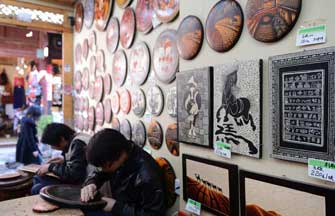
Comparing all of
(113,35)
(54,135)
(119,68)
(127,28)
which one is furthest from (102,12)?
(54,135)

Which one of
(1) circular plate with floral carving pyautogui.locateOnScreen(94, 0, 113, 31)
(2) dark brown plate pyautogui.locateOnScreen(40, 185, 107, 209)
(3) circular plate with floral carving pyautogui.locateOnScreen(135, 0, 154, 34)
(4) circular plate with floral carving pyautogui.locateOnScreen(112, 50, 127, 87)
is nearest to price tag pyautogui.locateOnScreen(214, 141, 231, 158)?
(2) dark brown plate pyautogui.locateOnScreen(40, 185, 107, 209)

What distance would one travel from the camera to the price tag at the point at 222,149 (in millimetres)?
Result: 1288

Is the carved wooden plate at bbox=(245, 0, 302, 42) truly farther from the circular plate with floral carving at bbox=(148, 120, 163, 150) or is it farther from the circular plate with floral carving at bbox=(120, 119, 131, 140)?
the circular plate with floral carving at bbox=(120, 119, 131, 140)

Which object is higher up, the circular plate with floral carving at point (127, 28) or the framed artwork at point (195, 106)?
the circular plate with floral carving at point (127, 28)

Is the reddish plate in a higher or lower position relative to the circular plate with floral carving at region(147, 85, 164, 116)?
higher

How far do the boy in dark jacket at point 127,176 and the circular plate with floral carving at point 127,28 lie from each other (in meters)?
0.93

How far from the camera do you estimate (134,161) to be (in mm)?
1744

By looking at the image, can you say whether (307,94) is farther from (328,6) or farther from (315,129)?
(328,6)

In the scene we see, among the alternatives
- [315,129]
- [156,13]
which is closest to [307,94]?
[315,129]

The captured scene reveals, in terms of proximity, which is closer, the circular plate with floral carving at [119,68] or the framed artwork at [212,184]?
the framed artwork at [212,184]

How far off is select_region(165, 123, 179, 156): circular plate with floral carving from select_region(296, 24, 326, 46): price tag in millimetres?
995

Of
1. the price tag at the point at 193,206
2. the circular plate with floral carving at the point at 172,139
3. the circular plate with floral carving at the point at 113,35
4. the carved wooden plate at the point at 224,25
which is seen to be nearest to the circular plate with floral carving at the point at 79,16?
the circular plate with floral carving at the point at 113,35

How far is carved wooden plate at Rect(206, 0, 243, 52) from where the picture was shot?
1260 millimetres

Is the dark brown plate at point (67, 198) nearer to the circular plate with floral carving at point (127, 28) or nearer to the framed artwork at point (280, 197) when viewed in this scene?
the framed artwork at point (280, 197)
